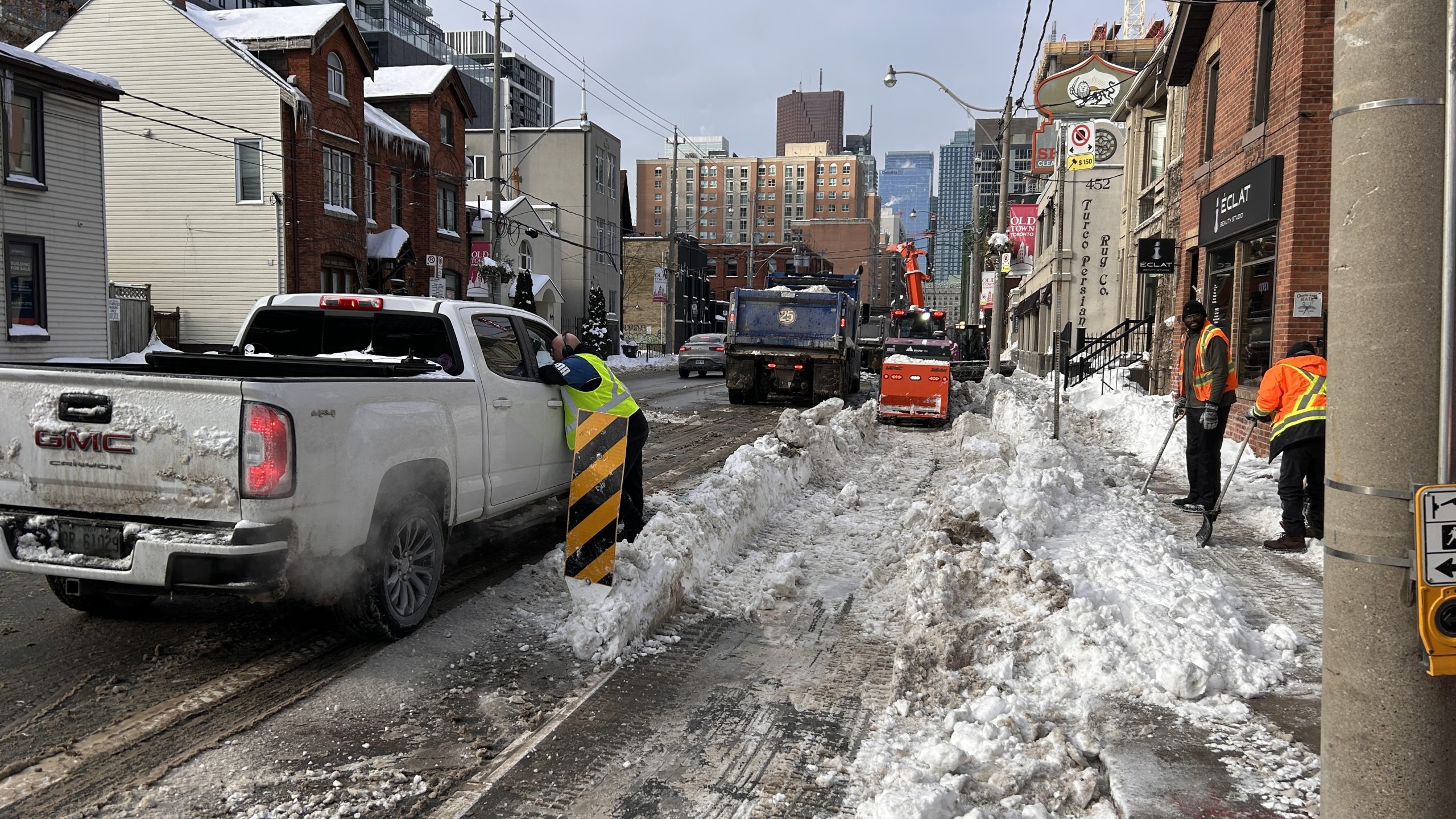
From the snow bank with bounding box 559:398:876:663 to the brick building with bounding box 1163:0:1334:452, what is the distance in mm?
6357

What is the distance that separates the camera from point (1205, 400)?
9.08 metres

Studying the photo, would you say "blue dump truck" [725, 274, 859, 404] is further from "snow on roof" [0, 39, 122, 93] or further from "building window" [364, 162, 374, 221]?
"building window" [364, 162, 374, 221]

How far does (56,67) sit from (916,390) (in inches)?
732

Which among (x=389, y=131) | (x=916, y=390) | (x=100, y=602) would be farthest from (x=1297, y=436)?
(x=389, y=131)

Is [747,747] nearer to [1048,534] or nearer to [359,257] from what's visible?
[1048,534]

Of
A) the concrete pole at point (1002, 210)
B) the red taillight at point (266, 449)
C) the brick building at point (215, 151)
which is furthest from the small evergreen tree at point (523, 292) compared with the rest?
the red taillight at point (266, 449)

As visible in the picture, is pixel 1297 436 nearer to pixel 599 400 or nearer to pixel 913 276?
pixel 599 400

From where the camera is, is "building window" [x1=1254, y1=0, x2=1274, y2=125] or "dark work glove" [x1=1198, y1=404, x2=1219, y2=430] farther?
"building window" [x1=1254, y1=0, x2=1274, y2=125]

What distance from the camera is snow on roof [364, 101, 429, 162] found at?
3275 centimetres

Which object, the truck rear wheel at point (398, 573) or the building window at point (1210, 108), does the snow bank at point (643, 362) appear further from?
the truck rear wheel at point (398, 573)

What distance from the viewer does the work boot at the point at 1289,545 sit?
7.79 m

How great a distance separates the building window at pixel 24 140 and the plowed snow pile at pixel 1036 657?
20841 millimetres

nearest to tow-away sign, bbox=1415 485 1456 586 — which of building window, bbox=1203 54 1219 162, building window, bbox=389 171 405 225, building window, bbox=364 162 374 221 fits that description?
building window, bbox=1203 54 1219 162

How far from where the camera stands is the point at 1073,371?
26797 millimetres
